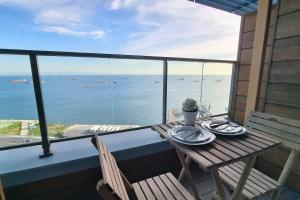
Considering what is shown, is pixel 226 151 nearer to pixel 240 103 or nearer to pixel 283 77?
pixel 283 77

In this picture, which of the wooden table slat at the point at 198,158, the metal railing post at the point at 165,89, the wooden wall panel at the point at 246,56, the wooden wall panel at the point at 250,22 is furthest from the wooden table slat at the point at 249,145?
the wooden wall panel at the point at 250,22

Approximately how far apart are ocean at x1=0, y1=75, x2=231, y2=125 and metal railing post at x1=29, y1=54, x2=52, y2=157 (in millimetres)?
39

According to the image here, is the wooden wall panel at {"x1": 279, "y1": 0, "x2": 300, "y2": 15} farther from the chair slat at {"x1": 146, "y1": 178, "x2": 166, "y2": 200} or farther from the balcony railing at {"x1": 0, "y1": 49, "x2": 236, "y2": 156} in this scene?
the chair slat at {"x1": 146, "y1": 178, "x2": 166, "y2": 200}

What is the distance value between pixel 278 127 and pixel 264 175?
18.0 inches

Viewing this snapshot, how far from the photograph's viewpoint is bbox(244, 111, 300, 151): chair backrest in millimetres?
1344

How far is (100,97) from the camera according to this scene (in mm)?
1775

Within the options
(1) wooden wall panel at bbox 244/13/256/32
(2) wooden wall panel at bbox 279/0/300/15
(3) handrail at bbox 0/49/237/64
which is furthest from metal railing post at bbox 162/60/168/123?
(1) wooden wall panel at bbox 244/13/256/32

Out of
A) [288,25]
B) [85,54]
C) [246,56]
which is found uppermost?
[288,25]

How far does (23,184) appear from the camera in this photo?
1280 millimetres

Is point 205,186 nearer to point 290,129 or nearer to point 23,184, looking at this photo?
point 290,129

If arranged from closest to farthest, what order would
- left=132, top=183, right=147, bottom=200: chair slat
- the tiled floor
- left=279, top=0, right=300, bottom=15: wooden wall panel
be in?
left=132, top=183, right=147, bottom=200: chair slat < left=279, top=0, right=300, bottom=15: wooden wall panel < the tiled floor

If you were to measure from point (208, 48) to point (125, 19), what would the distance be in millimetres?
6280

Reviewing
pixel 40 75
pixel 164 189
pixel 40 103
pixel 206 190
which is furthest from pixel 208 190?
pixel 40 75

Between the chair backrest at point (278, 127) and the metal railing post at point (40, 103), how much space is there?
2.03 meters
